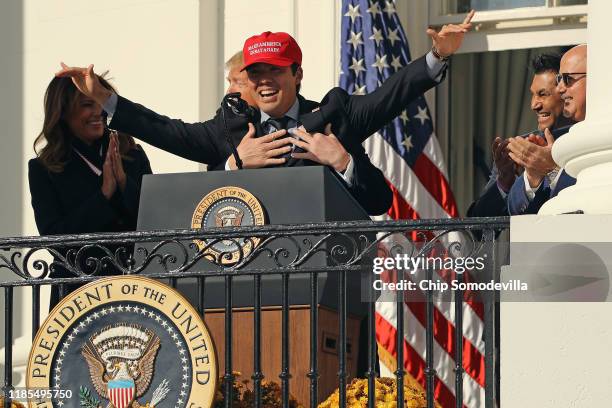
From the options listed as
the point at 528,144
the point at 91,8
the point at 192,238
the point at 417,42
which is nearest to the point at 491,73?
the point at 417,42

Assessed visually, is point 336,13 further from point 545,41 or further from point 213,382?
point 213,382

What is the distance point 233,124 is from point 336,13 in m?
2.35

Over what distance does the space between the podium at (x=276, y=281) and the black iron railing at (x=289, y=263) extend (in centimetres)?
4

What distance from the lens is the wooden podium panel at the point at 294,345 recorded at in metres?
7.79

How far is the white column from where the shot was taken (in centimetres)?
705

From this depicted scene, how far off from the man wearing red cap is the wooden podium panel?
83 cm

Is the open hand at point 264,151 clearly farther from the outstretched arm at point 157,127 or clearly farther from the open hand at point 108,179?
the open hand at point 108,179

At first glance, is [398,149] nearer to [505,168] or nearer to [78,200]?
[505,168]

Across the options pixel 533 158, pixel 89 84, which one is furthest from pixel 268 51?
pixel 533 158

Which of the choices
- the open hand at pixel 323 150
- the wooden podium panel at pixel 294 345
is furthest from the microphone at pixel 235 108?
the wooden podium panel at pixel 294 345

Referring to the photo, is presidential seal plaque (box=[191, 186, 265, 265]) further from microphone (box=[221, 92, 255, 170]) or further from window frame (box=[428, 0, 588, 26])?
window frame (box=[428, 0, 588, 26])

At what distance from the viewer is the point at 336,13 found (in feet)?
35.8

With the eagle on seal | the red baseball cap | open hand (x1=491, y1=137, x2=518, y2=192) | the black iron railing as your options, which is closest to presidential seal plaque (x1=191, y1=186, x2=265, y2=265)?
the black iron railing

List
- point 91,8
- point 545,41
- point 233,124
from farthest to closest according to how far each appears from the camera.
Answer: point 91,8
point 545,41
point 233,124
